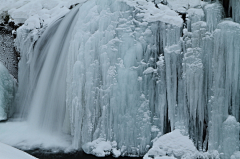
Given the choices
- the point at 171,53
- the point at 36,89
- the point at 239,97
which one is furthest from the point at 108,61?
the point at 239,97

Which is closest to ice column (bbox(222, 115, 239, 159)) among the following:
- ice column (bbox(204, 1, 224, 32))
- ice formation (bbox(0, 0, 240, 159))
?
ice formation (bbox(0, 0, 240, 159))

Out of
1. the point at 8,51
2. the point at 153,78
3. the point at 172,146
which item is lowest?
the point at 172,146

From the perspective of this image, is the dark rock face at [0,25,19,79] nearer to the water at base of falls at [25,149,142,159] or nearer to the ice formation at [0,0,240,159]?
the ice formation at [0,0,240,159]

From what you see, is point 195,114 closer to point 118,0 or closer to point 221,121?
point 221,121

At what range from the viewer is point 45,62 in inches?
163

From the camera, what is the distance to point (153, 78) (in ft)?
11.0

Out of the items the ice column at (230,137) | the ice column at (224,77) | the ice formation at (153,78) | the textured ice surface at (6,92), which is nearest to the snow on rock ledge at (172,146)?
the ice formation at (153,78)

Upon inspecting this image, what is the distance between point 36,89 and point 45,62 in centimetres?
56

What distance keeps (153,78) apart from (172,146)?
3.41 ft

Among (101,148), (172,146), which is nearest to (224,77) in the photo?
(172,146)

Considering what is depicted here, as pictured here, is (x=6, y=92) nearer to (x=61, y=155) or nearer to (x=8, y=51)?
(x=8, y=51)

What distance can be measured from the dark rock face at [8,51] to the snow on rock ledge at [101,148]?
2.65 metres

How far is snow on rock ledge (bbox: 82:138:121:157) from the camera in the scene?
10.9ft

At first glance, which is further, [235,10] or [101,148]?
[101,148]
